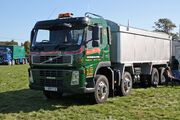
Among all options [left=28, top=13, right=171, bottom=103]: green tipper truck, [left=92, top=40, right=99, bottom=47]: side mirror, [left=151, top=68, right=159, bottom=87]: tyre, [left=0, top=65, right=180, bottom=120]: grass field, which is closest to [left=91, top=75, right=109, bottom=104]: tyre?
[left=28, top=13, right=171, bottom=103]: green tipper truck

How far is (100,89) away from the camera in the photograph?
7902mm

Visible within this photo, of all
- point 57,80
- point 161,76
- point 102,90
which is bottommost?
point 102,90

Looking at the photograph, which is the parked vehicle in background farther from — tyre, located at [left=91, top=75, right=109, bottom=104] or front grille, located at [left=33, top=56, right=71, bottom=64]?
tyre, located at [left=91, top=75, right=109, bottom=104]

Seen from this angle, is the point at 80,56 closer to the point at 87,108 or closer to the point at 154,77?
the point at 87,108

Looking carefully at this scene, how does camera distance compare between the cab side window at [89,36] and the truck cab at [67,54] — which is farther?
the cab side window at [89,36]

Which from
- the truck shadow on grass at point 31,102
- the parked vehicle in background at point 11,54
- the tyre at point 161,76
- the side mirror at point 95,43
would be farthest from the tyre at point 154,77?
the parked vehicle in background at point 11,54

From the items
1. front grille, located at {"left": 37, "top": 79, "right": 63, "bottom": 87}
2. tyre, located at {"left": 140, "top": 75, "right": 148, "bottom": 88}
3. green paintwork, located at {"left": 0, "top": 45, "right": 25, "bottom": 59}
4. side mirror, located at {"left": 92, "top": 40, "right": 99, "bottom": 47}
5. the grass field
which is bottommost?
the grass field

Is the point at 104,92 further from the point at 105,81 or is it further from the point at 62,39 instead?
the point at 62,39

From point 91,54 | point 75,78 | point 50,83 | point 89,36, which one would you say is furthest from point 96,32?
point 50,83

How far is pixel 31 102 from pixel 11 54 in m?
28.8

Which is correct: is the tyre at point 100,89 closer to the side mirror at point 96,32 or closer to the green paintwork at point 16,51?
the side mirror at point 96,32

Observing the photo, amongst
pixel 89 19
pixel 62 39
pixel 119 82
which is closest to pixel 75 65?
pixel 62 39

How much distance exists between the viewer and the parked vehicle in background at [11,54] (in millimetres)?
34156

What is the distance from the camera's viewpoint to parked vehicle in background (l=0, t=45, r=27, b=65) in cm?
3416
